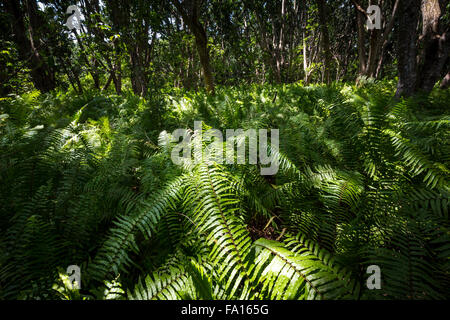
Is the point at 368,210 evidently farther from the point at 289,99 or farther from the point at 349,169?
the point at 289,99

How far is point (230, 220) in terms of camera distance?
1.13m

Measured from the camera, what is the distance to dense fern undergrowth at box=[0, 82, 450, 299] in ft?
3.03

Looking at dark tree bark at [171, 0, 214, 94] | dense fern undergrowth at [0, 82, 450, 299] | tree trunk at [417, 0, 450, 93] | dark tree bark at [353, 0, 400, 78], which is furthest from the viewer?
dark tree bark at [353, 0, 400, 78]

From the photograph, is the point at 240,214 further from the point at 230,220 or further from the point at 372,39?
the point at 372,39

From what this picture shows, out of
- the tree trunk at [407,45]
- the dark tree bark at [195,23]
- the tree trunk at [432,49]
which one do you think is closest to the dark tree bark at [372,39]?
the tree trunk at [432,49]

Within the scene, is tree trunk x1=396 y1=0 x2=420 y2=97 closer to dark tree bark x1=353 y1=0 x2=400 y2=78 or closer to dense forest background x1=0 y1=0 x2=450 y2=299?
dense forest background x1=0 y1=0 x2=450 y2=299

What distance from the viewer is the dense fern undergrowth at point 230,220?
922mm

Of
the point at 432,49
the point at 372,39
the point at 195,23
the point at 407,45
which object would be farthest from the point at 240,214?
the point at 372,39

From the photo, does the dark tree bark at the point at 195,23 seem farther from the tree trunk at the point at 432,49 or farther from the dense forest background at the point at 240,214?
the tree trunk at the point at 432,49

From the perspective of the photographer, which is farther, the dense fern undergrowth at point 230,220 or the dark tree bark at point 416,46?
the dark tree bark at point 416,46

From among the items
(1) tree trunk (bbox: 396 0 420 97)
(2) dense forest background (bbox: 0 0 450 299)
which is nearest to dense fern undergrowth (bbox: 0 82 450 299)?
(2) dense forest background (bbox: 0 0 450 299)

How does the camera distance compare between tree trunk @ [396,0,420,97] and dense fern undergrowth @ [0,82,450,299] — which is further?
tree trunk @ [396,0,420,97]
